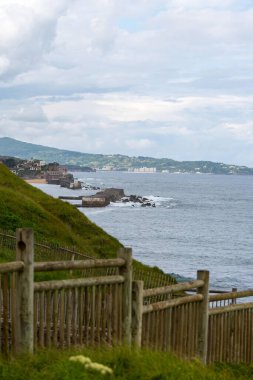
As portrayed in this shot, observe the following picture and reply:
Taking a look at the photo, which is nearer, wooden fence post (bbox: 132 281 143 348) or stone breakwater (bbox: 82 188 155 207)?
wooden fence post (bbox: 132 281 143 348)

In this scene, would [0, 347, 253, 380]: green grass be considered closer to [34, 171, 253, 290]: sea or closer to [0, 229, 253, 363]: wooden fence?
[0, 229, 253, 363]: wooden fence

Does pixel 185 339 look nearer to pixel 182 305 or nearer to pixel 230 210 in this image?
pixel 182 305

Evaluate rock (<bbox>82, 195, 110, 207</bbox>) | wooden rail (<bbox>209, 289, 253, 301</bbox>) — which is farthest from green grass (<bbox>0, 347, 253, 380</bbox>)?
rock (<bbox>82, 195, 110, 207</bbox>)

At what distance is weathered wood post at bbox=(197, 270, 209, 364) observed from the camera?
11602 mm

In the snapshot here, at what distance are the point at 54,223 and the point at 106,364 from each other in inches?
1502

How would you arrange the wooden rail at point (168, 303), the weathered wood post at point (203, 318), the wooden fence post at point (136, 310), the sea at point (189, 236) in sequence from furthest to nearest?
the sea at point (189, 236) < the weathered wood post at point (203, 318) < the wooden rail at point (168, 303) < the wooden fence post at point (136, 310)

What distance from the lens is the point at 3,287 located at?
8.32 m

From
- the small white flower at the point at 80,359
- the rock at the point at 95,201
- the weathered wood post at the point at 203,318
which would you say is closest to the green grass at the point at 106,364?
the small white flower at the point at 80,359

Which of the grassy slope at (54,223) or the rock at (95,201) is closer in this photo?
the grassy slope at (54,223)

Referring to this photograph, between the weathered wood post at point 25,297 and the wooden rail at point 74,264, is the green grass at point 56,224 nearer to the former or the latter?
the wooden rail at point 74,264

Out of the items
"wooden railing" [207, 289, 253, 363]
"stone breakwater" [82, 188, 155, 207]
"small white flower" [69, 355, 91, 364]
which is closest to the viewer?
"small white flower" [69, 355, 91, 364]

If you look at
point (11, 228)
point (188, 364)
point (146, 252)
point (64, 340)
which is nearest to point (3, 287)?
point (64, 340)

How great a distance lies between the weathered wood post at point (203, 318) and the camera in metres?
11.6

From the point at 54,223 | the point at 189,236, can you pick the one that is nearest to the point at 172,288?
the point at 54,223
